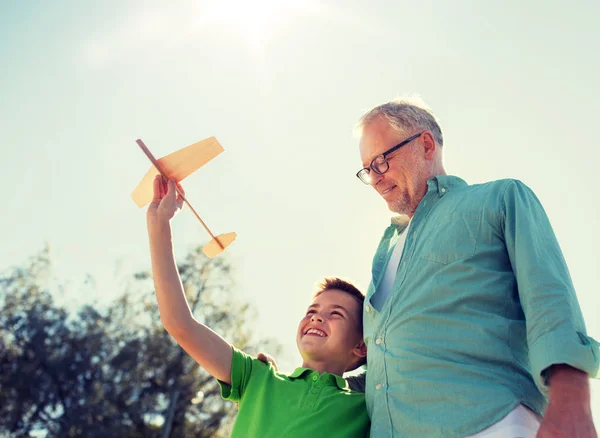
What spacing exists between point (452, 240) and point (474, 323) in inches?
13.7

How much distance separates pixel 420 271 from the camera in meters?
2.13

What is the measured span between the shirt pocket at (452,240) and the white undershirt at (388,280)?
283 mm

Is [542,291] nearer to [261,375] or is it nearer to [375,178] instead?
[375,178]

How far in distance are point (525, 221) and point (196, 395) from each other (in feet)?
61.4

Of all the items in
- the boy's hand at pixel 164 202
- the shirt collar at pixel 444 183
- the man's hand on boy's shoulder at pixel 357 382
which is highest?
the boy's hand at pixel 164 202

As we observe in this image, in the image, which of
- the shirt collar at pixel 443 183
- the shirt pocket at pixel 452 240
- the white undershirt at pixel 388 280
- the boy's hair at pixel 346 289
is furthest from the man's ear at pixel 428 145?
the boy's hair at pixel 346 289

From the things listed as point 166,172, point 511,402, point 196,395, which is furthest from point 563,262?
point 196,395

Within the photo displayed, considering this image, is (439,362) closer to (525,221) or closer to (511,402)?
(511,402)

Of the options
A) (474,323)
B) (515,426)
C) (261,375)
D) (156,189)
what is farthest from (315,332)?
(515,426)

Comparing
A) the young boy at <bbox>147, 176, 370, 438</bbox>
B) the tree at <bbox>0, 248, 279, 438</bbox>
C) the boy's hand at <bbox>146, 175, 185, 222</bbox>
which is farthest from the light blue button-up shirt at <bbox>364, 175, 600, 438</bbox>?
the tree at <bbox>0, 248, 279, 438</bbox>

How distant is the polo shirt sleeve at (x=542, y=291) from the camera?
1.58 m

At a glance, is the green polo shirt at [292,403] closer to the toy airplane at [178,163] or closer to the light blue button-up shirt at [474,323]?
the light blue button-up shirt at [474,323]

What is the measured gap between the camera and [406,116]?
2770mm

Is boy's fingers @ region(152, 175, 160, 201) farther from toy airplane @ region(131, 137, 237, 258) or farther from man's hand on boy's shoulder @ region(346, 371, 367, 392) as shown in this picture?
man's hand on boy's shoulder @ region(346, 371, 367, 392)
